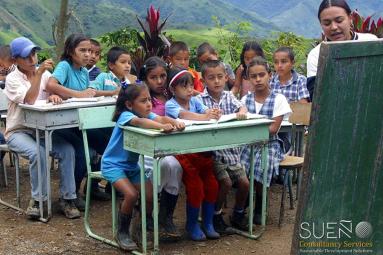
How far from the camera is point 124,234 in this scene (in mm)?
4648

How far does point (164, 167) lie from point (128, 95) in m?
0.57

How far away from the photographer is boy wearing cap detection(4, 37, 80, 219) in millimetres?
5367

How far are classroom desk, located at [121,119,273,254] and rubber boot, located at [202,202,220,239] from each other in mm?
555

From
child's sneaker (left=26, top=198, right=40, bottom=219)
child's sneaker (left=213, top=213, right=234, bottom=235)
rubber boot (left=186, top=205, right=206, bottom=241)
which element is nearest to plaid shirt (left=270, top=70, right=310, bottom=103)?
child's sneaker (left=213, top=213, right=234, bottom=235)

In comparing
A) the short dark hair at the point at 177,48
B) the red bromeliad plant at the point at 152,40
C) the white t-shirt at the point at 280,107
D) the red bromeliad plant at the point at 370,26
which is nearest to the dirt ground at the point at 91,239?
the white t-shirt at the point at 280,107

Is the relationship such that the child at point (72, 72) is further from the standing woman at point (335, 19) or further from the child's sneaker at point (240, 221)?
→ the standing woman at point (335, 19)

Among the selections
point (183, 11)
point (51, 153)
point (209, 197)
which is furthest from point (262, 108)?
point (183, 11)

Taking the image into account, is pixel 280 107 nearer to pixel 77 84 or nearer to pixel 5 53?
pixel 77 84

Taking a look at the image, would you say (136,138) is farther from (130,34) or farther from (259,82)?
(130,34)

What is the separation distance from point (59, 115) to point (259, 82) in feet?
5.19

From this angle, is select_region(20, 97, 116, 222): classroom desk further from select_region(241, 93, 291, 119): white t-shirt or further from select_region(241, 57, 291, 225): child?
select_region(241, 93, 291, 119): white t-shirt

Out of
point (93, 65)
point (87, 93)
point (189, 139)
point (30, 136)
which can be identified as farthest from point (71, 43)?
point (189, 139)

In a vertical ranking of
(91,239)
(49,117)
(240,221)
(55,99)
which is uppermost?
(55,99)

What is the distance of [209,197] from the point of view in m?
4.85
